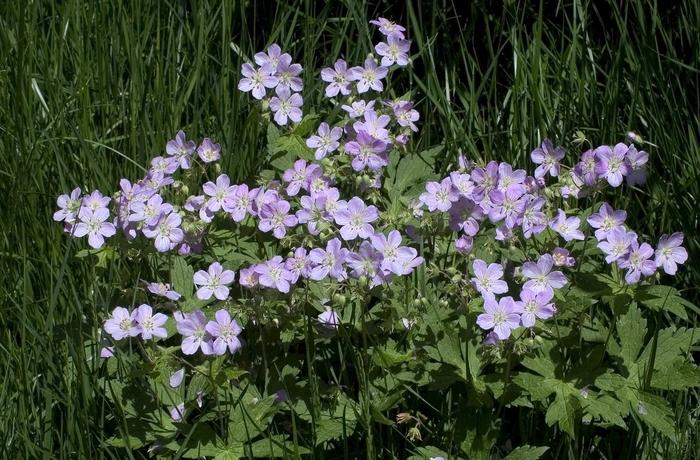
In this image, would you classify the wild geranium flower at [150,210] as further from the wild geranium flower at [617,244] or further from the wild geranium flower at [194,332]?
the wild geranium flower at [617,244]

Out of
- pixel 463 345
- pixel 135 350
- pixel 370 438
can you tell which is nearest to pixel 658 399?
pixel 463 345

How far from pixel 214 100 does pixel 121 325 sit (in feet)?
3.91

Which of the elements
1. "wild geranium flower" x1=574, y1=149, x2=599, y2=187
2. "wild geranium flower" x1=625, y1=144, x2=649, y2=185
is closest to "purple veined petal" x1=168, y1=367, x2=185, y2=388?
"wild geranium flower" x1=574, y1=149, x2=599, y2=187

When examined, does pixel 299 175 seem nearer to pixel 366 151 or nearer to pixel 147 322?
pixel 366 151

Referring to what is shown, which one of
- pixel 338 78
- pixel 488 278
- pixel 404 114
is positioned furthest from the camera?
pixel 338 78

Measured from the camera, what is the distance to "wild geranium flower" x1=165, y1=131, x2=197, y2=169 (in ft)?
9.12

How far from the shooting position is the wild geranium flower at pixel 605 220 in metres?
2.47

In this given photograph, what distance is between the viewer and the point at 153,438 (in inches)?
94.1

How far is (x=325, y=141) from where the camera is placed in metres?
2.76

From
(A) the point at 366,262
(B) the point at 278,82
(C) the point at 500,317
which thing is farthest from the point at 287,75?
(C) the point at 500,317

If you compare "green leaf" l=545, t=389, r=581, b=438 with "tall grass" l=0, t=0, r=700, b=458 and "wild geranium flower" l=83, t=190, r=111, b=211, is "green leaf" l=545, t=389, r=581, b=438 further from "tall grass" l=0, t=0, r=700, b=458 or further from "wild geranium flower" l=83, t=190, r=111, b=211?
"wild geranium flower" l=83, t=190, r=111, b=211

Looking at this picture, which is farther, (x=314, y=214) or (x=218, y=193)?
(x=218, y=193)

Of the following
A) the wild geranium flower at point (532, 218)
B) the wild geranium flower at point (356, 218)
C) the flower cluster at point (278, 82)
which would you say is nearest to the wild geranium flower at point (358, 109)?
the flower cluster at point (278, 82)

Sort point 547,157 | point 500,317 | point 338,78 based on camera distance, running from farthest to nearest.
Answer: point 338,78, point 547,157, point 500,317
